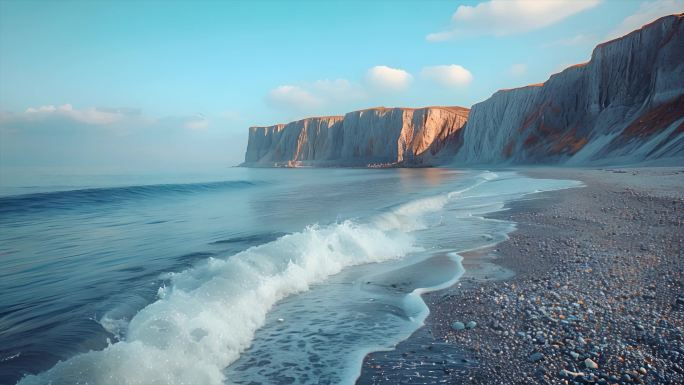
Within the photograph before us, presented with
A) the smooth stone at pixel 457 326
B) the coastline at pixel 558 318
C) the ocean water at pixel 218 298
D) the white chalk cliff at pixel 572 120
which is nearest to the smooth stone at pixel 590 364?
the coastline at pixel 558 318

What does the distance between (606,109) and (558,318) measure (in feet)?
152

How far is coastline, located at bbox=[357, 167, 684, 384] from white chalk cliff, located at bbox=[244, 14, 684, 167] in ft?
87.6

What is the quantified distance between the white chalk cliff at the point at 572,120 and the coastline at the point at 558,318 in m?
26.7

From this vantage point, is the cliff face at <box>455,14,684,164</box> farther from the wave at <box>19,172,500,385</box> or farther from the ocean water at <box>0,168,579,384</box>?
the wave at <box>19,172,500,385</box>

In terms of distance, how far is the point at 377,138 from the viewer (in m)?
85.1

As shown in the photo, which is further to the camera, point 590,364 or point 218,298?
point 218,298

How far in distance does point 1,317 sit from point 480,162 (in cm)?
6051

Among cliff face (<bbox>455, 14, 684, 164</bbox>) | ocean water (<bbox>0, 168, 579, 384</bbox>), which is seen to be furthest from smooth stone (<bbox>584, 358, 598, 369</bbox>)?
cliff face (<bbox>455, 14, 684, 164</bbox>)

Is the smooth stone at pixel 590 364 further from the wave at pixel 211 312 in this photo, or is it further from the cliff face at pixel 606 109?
the cliff face at pixel 606 109

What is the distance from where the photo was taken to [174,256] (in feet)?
24.0

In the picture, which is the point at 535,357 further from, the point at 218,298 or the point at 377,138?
the point at 377,138

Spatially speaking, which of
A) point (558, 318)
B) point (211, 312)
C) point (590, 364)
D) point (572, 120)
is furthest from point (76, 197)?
point (572, 120)

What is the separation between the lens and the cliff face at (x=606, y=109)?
3288 centimetres

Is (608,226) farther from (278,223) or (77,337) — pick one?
(77,337)
